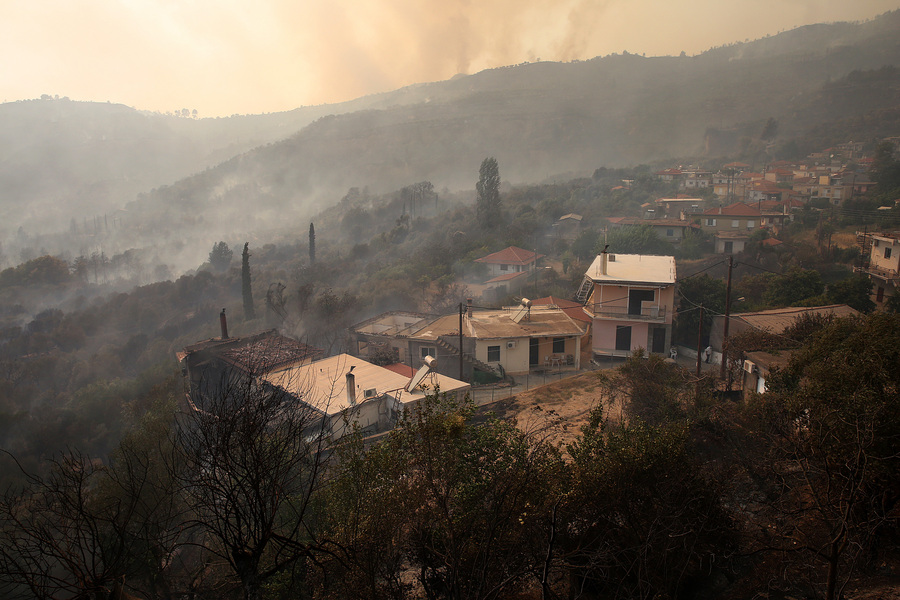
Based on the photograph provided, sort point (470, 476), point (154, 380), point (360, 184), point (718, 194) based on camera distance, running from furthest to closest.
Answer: point (360, 184)
point (718, 194)
point (154, 380)
point (470, 476)

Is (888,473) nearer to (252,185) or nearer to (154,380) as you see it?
(154,380)

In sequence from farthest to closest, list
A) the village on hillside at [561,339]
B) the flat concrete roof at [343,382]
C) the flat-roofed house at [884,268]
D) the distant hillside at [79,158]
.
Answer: the distant hillside at [79,158] < the flat-roofed house at [884,268] < the village on hillside at [561,339] < the flat concrete roof at [343,382]

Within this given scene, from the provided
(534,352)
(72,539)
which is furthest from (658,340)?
(72,539)

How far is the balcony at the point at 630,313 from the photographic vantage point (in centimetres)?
2528

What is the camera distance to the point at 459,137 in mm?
147000

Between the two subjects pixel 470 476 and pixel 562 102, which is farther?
pixel 562 102

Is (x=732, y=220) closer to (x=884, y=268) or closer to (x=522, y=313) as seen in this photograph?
(x=884, y=268)

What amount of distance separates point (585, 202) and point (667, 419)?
185 feet

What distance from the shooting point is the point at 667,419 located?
1363 cm

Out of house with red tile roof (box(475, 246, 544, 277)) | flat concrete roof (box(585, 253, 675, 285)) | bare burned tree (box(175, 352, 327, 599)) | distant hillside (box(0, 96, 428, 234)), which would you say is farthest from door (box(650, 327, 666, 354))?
distant hillside (box(0, 96, 428, 234))

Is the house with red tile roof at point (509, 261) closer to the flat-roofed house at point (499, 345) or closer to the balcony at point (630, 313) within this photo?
the balcony at point (630, 313)

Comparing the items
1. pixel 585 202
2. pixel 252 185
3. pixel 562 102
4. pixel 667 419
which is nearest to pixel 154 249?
pixel 252 185

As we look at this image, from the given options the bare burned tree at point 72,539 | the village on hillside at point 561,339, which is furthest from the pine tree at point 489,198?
the bare burned tree at point 72,539

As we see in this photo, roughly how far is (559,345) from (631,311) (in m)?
4.11
